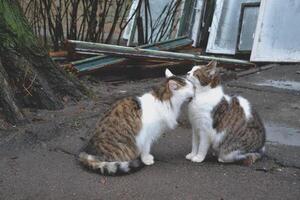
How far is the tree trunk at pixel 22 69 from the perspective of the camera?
5.00m

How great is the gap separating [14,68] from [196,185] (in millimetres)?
2358

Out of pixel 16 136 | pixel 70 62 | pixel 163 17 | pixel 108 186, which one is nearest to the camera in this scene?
pixel 108 186

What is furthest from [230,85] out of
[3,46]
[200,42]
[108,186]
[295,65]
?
[108,186]

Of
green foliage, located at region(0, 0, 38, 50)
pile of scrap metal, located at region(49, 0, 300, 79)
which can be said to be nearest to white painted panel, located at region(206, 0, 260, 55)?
pile of scrap metal, located at region(49, 0, 300, 79)

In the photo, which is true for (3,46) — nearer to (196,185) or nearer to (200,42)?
(196,185)

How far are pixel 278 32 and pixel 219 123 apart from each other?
5044mm

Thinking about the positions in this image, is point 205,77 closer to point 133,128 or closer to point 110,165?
point 133,128

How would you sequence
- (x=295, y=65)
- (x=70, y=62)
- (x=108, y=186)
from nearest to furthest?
(x=108, y=186)
(x=70, y=62)
(x=295, y=65)

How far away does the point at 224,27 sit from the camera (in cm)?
955

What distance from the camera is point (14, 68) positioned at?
512 centimetres

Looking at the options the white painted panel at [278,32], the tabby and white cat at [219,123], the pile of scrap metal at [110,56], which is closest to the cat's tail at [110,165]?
the tabby and white cat at [219,123]

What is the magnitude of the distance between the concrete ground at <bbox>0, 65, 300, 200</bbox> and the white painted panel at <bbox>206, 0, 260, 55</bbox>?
3992 millimetres

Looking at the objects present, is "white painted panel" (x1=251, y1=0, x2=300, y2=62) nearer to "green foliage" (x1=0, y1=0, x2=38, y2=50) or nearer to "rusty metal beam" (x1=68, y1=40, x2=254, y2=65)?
"rusty metal beam" (x1=68, y1=40, x2=254, y2=65)

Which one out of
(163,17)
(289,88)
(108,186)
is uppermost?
(163,17)
